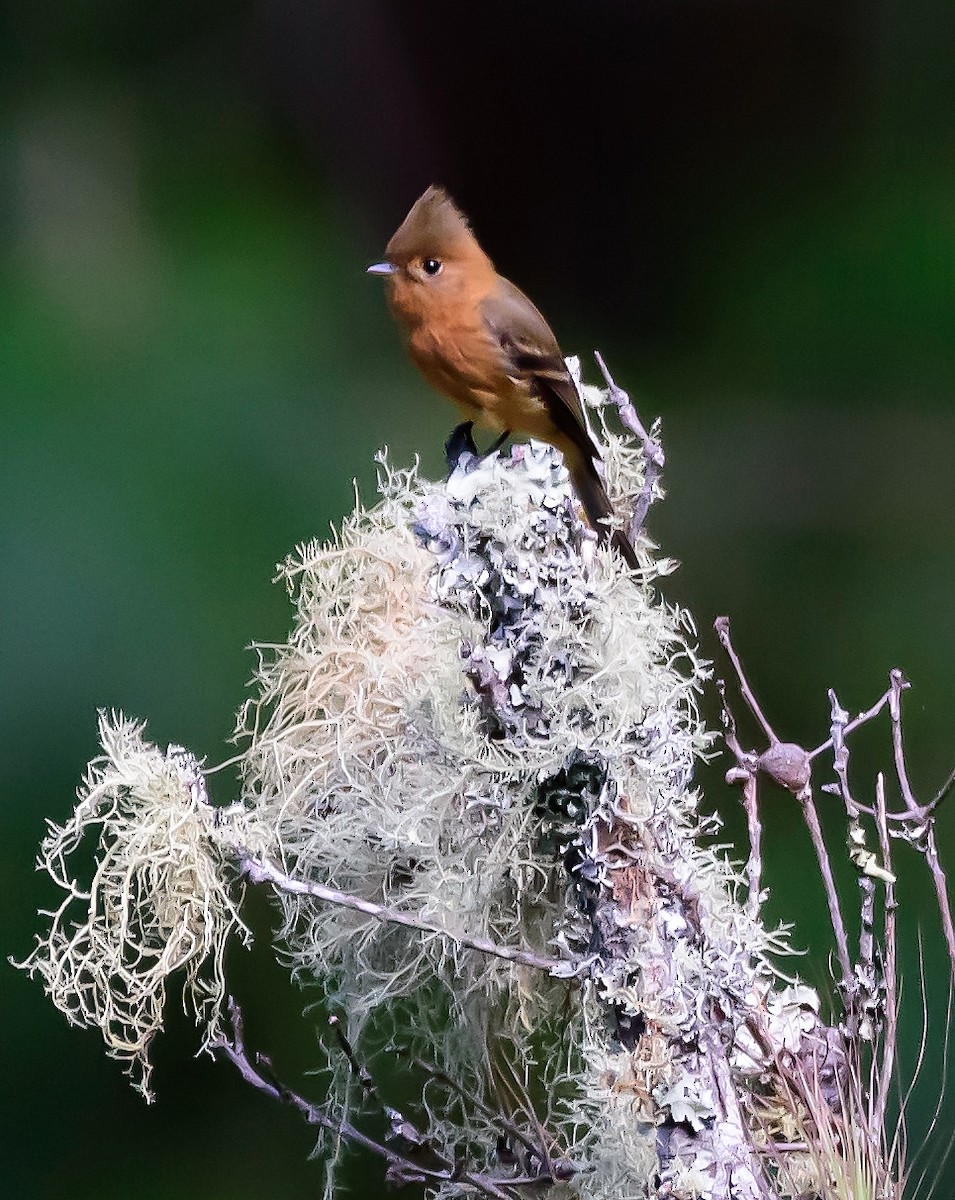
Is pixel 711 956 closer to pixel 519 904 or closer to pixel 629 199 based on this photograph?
pixel 519 904

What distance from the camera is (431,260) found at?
0.88 meters

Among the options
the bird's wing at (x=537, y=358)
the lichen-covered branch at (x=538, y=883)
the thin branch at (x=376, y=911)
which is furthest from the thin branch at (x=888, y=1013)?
the bird's wing at (x=537, y=358)

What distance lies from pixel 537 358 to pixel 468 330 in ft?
0.17

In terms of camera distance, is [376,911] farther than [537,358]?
No

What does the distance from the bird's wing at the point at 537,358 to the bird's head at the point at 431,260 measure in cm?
3

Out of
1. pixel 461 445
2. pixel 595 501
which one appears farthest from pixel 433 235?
pixel 595 501

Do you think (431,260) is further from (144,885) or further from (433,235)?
(144,885)

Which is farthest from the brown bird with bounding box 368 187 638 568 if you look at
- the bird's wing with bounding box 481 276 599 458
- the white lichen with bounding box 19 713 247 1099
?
the white lichen with bounding box 19 713 247 1099

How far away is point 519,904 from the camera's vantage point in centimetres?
72

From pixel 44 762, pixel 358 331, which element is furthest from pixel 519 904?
pixel 358 331

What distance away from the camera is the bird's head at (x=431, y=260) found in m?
0.87

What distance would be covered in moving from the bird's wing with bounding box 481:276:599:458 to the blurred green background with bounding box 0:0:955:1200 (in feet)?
0.88

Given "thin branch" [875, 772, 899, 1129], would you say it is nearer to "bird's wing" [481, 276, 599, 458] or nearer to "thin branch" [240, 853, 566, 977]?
"thin branch" [240, 853, 566, 977]

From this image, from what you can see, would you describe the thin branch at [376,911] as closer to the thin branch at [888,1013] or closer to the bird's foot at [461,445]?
the thin branch at [888,1013]
